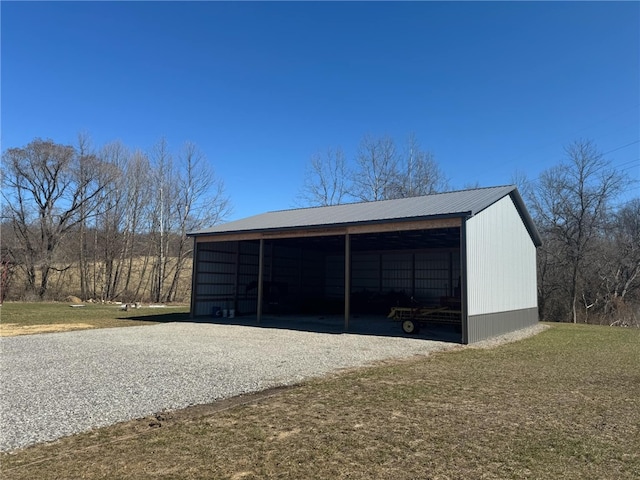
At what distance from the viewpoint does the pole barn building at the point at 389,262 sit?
1288 centimetres

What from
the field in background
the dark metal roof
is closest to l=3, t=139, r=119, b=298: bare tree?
the field in background

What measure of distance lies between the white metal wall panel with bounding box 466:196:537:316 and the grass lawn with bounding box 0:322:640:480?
5.40 m

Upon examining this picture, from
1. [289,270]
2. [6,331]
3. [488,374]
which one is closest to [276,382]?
[488,374]

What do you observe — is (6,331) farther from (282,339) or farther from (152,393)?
(152,393)

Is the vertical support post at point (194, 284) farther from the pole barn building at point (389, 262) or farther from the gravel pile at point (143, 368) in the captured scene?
the gravel pile at point (143, 368)

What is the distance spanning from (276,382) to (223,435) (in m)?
2.57

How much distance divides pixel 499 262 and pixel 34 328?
1546 cm

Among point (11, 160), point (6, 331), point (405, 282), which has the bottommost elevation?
point (6, 331)

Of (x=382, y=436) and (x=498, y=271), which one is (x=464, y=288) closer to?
(x=498, y=271)

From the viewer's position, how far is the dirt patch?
521 inches

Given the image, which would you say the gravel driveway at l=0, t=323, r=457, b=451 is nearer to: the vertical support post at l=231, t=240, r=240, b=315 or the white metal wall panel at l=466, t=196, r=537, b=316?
the white metal wall panel at l=466, t=196, r=537, b=316

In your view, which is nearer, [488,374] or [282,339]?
[488,374]

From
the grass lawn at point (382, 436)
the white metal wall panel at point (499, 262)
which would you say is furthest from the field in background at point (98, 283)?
the grass lawn at point (382, 436)

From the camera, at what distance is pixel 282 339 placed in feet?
39.4
